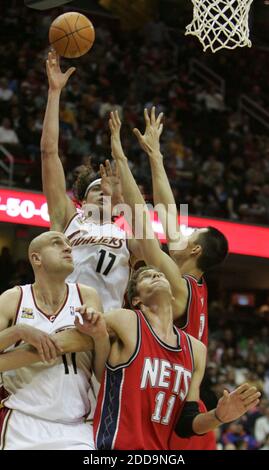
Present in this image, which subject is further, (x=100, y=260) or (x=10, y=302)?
(x=100, y=260)

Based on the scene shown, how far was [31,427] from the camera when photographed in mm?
4637

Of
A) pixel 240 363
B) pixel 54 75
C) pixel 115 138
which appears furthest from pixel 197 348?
pixel 240 363

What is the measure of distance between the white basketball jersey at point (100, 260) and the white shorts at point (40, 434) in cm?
117

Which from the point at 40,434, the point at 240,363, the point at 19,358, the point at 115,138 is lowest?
the point at 240,363

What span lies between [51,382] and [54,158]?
1621mm

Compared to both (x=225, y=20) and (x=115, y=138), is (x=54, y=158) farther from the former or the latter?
(x=225, y=20)

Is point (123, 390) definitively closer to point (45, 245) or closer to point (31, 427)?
point (31, 427)

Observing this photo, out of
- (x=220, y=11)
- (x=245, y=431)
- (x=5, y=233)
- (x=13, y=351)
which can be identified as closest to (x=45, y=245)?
(x=13, y=351)

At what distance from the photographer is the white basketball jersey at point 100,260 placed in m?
5.70

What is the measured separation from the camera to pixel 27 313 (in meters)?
4.77

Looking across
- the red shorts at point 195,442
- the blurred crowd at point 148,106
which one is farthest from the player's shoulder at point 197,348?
the blurred crowd at point 148,106

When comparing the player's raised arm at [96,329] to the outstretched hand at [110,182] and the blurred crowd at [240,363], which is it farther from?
the blurred crowd at [240,363]

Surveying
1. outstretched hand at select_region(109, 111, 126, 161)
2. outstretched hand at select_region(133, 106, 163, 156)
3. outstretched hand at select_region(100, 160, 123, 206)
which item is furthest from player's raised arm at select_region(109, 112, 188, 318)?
outstretched hand at select_region(133, 106, 163, 156)

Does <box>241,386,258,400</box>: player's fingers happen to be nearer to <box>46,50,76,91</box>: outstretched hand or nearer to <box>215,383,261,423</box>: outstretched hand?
<box>215,383,261,423</box>: outstretched hand
